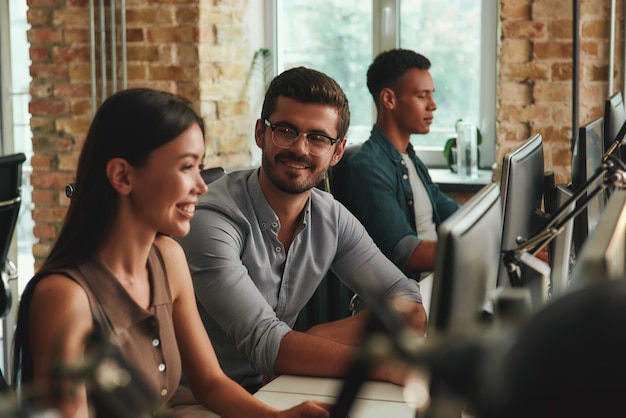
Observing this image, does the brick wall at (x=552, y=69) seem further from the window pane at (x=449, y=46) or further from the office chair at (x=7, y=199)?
the office chair at (x=7, y=199)

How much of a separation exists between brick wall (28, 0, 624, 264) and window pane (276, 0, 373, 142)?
10.6 inches

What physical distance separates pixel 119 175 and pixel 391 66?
1868 mm

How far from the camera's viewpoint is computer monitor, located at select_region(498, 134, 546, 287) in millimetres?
1543

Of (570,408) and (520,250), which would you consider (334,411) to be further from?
(520,250)

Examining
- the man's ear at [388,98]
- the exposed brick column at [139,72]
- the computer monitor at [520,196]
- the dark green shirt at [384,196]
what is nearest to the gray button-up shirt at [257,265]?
the computer monitor at [520,196]

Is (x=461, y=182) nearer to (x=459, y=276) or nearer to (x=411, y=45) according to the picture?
(x=411, y=45)

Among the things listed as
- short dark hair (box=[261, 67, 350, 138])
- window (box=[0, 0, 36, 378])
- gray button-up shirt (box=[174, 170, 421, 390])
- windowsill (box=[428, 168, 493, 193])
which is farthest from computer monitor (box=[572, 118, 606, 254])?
window (box=[0, 0, 36, 378])

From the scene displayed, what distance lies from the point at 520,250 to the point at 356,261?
791 mm

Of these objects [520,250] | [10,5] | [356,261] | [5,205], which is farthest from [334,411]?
[10,5]

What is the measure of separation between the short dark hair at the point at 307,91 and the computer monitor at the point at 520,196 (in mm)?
490

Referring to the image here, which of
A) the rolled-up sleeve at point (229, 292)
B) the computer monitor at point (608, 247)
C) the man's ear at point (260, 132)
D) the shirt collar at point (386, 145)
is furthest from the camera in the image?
the shirt collar at point (386, 145)

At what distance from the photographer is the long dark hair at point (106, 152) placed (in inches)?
58.8

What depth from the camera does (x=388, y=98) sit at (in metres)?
3.19

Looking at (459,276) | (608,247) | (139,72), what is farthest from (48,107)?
(608,247)
